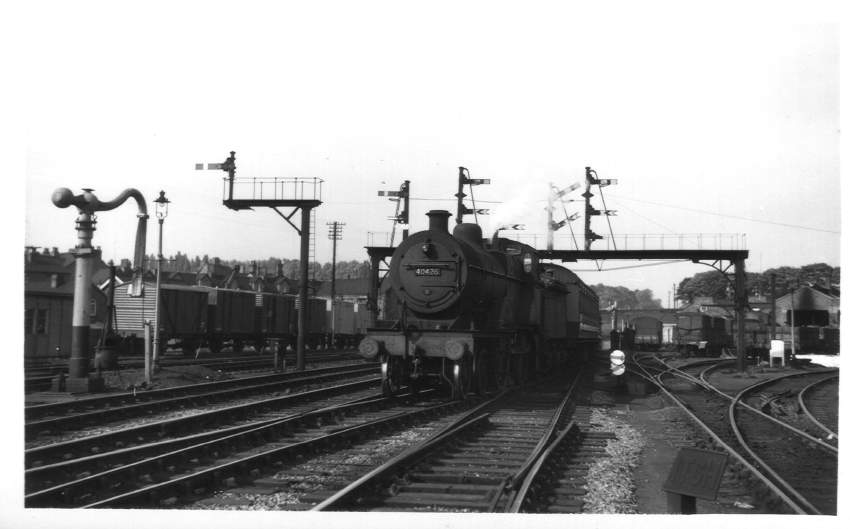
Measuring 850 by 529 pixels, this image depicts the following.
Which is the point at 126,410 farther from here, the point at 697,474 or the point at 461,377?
the point at 697,474

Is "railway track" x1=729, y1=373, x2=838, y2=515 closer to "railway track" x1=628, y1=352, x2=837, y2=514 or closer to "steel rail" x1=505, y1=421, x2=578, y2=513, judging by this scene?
"railway track" x1=628, y1=352, x2=837, y2=514

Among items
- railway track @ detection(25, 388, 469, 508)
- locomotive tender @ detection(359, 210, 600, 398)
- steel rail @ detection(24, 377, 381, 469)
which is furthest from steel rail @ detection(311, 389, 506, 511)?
steel rail @ detection(24, 377, 381, 469)

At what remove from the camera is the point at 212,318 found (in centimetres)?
3017

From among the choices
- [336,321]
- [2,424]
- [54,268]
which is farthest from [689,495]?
[336,321]

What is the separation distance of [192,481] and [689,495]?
4.14 meters

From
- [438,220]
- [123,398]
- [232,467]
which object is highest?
[438,220]

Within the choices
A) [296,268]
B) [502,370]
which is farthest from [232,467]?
[296,268]

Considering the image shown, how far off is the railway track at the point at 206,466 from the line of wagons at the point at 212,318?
595 inches

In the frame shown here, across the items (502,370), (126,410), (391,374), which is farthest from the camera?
(502,370)

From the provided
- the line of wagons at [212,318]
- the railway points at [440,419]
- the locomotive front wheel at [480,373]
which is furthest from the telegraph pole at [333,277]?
the locomotive front wheel at [480,373]

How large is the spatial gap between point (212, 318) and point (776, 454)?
83.9ft

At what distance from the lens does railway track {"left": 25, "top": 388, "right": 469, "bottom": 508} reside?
19.2ft

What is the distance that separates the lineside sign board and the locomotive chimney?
24.7 ft

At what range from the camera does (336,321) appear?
40.8 metres
